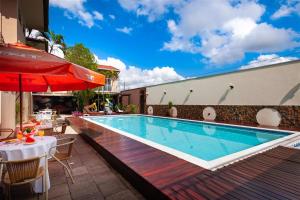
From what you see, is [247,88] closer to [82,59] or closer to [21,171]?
[21,171]

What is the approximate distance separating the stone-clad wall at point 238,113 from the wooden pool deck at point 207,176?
6.24 metres

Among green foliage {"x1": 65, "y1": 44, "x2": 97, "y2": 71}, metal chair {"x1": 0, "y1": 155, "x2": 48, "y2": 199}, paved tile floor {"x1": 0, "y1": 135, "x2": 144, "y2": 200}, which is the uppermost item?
green foliage {"x1": 65, "y1": 44, "x2": 97, "y2": 71}

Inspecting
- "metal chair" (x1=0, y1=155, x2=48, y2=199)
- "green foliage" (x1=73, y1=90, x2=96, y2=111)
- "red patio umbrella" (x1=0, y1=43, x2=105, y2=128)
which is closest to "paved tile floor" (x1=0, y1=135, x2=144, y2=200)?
"metal chair" (x1=0, y1=155, x2=48, y2=199)

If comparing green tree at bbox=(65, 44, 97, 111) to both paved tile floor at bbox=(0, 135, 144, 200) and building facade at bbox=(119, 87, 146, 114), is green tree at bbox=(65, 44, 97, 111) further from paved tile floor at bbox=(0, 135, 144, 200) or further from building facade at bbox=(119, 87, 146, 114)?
paved tile floor at bbox=(0, 135, 144, 200)

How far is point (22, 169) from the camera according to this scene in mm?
2525

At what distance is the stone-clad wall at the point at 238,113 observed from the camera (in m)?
9.55

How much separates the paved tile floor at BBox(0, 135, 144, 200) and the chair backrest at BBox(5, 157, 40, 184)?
65 cm

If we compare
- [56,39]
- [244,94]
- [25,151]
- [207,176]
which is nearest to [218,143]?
[207,176]

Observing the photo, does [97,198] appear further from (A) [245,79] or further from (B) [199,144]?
(A) [245,79]

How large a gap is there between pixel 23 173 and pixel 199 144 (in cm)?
623

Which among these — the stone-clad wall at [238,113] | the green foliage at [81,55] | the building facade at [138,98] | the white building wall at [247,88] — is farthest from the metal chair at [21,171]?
the green foliage at [81,55]

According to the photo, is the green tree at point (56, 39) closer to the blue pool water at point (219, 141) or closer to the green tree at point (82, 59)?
the green tree at point (82, 59)

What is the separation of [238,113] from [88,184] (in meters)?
11.5

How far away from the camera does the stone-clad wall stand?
376 inches
